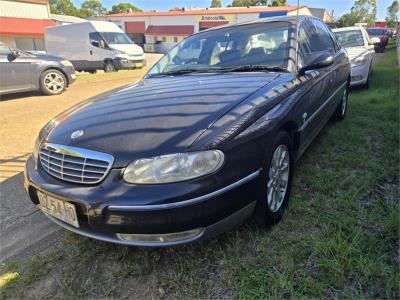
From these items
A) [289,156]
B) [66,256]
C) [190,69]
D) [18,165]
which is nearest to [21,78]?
[18,165]

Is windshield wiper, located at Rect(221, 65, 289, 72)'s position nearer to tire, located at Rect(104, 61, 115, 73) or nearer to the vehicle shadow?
the vehicle shadow

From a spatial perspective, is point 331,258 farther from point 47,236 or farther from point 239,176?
point 47,236

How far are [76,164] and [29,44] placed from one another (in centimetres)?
3407

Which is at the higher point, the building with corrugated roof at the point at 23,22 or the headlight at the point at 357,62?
the building with corrugated roof at the point at 23,22

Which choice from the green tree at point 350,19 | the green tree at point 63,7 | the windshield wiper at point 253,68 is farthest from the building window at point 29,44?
the green tree at point 63,7

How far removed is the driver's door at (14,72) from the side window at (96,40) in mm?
7778

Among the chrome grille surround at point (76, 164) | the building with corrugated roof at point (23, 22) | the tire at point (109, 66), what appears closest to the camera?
the chrome grille surround at point (76, 164)

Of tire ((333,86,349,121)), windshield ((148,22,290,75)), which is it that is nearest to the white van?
tire ((333,86,349,121))

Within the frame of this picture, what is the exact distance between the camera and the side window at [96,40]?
1522 cm

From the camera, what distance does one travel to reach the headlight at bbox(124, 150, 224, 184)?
184 cm

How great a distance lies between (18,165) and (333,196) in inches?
138

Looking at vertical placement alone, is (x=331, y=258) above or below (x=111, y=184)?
below

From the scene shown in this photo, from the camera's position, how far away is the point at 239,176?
6.48 feet

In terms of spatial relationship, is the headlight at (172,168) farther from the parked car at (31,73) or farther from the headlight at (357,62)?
the parked car at (31,73)
